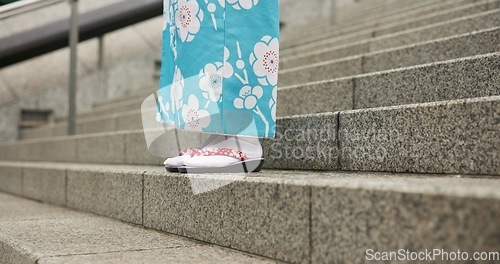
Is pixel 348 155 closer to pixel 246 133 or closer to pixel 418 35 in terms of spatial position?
pixel 246 133

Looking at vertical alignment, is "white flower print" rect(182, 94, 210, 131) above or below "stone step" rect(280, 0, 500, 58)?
below

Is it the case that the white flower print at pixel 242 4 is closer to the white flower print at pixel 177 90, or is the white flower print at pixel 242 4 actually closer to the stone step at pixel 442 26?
the white flower print at pixel 177 90

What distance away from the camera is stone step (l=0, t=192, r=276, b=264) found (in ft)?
4.10

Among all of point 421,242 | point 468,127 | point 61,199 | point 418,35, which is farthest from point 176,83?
point 418,35

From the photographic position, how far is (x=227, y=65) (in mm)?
1479

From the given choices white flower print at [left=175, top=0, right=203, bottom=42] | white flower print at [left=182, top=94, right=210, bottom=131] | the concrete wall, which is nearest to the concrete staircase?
white flower print at [left=182, top=94, right=210, bottom=131]

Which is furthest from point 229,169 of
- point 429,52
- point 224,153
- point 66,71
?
point 66,71

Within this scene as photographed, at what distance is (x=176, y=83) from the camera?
1587mm

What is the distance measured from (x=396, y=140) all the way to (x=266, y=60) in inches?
16.4

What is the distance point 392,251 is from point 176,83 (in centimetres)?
88
